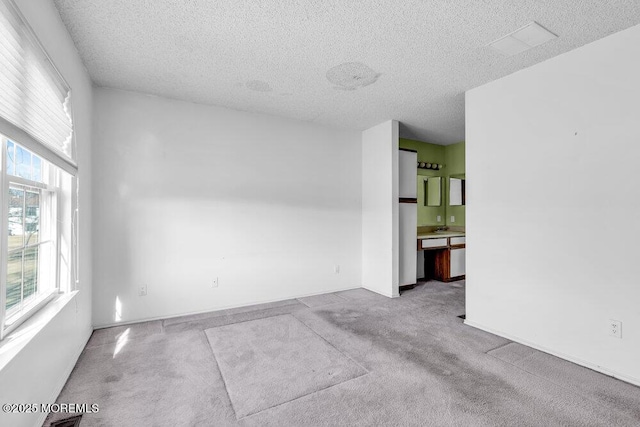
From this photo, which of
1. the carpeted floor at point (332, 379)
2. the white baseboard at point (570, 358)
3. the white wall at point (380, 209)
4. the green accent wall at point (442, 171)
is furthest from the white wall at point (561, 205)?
the green accent wall at point (442, 171)

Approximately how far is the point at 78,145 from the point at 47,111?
2.49 ft

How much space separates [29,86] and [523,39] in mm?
3276

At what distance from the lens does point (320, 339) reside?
2844mm

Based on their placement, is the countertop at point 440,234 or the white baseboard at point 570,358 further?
the countertop at point 440,234

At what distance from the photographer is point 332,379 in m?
2.15

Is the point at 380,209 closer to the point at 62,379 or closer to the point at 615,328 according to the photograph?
the point at 615,328

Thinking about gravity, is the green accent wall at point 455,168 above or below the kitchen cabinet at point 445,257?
above

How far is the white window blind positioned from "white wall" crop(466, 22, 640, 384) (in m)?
3.57

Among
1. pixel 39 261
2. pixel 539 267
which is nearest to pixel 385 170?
pixel 539 267

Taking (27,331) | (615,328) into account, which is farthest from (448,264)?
(27,331)

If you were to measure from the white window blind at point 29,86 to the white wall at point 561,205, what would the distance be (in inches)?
140

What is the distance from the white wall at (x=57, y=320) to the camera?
141 cm

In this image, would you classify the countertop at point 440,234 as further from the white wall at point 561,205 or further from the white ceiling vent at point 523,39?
the white ceiling vent at point 523,39

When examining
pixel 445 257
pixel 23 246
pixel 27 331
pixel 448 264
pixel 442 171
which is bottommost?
pixel 448 264
